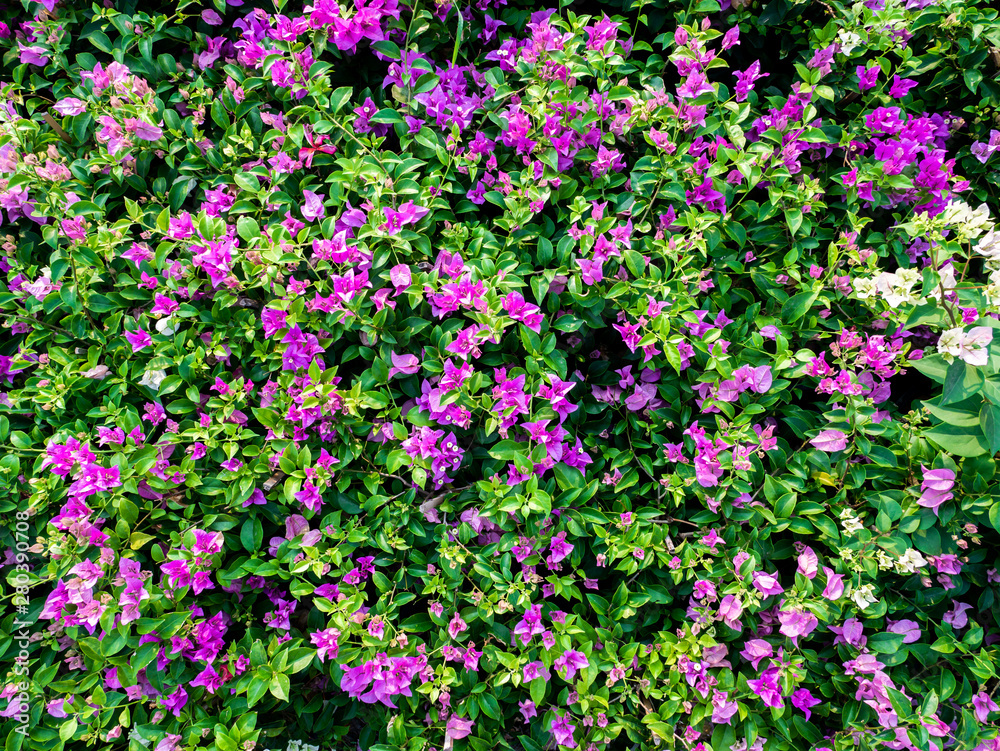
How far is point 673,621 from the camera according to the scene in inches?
76.9

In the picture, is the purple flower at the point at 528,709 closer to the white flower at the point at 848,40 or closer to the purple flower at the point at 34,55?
the white flower at the point at 848,40

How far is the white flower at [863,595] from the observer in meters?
1.65

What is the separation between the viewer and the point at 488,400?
1.68 metres

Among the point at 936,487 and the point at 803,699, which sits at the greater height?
the point at 936,487

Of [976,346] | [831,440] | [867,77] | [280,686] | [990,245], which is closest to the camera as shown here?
[976,346]

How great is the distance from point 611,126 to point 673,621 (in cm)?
166

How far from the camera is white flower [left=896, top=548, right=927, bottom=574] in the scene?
1.61m

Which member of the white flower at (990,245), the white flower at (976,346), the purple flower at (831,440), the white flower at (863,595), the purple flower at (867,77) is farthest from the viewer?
the purple flower at (867,77)

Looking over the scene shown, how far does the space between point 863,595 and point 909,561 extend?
154 mm

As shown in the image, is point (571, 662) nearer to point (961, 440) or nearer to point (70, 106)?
point (961, 440)

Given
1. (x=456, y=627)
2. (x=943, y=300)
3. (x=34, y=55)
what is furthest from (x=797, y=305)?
(x=34, y=55)

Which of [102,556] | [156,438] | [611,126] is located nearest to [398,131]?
[611,126]

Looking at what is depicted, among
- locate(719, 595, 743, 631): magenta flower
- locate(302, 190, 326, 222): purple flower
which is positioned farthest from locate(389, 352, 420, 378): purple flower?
locate(719, 595, 743, 631): magenta flower

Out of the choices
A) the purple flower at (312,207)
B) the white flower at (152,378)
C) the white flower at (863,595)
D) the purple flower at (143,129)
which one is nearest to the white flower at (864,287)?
the white flower at (863,595)
